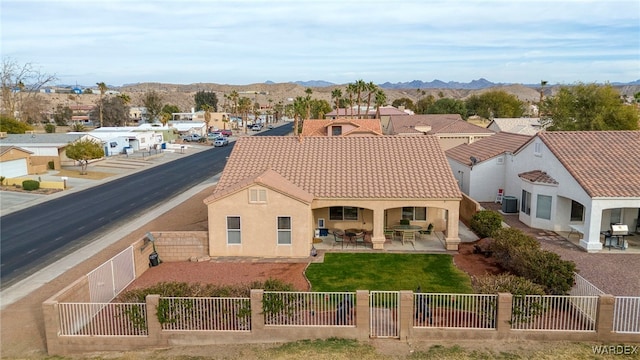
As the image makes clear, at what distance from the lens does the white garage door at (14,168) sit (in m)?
43.7

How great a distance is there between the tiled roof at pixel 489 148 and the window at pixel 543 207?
6422 millimetres

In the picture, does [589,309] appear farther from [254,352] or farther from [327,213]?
[327,213]

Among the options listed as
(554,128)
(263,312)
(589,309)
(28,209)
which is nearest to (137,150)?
(28,209)

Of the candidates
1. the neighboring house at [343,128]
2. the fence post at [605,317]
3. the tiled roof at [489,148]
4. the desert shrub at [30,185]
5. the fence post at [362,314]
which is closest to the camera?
the fence post at [605,317]

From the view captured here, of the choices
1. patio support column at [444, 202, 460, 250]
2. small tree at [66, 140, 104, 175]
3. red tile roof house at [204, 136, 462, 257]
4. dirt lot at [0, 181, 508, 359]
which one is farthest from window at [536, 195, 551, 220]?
small tree at [66, 140, 104, 175]

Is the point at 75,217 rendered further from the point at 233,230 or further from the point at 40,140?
the point at 40,140

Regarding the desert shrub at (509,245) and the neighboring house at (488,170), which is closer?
the desert shrub at (509,245)

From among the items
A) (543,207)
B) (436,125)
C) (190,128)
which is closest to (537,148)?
(543,207)

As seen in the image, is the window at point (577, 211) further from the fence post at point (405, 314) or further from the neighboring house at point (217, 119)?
the neighboring house at point (217, 119)

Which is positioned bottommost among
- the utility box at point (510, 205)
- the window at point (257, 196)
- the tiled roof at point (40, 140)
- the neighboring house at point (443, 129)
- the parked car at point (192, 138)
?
the utility box at point (510, 205)

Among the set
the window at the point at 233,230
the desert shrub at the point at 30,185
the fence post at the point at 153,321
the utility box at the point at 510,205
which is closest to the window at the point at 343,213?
the window at the point at 233,230

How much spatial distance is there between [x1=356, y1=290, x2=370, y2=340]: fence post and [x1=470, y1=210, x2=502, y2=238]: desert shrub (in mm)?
11835

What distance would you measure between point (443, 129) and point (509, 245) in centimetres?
3750

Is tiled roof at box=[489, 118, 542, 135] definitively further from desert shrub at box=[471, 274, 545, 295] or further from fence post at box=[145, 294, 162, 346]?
fence post at box=[145, 294, 162, 346]
